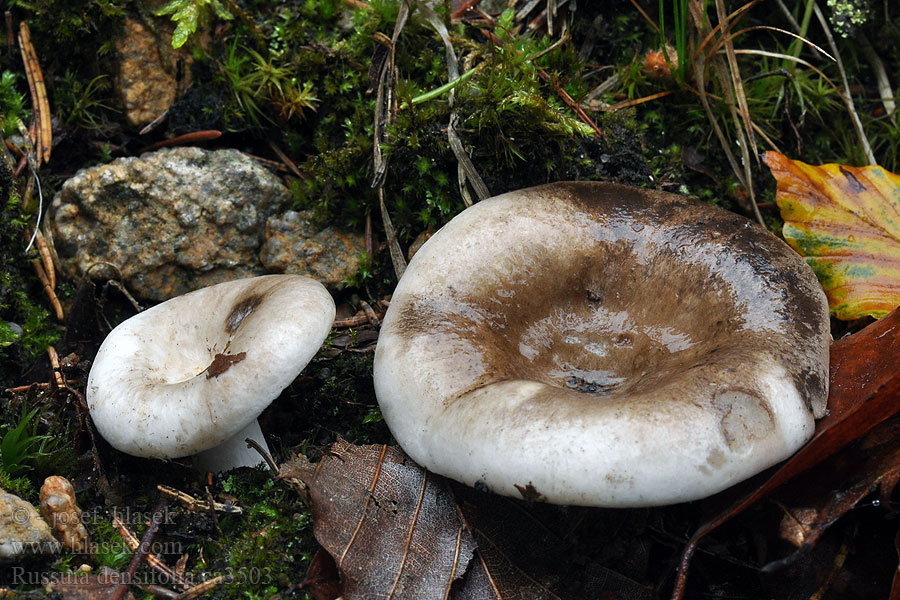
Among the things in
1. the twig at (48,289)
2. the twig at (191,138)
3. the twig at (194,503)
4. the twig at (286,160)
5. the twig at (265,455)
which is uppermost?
the twig at (191,138)

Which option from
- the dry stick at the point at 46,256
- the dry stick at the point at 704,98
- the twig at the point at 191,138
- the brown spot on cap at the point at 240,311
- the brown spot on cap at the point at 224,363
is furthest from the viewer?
the twig at the point at 191,138

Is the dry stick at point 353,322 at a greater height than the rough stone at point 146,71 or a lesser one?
lesser

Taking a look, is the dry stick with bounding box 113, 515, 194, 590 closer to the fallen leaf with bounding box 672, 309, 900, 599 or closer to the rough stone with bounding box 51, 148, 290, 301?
the rough stone with bounding box 51, 148, 290, 301

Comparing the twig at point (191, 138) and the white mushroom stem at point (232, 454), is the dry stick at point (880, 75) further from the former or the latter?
the white mushroom stem at point (232, 454)

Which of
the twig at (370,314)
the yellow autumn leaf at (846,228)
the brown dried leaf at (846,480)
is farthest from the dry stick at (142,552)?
the yellow autumn leaf at (846,228)

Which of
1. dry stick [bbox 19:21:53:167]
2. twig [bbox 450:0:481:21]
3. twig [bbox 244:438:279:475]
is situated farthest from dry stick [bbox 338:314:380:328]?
dry stick [bbox 19:21:53:167]

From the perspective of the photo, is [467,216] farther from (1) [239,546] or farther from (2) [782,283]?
(1) [239,546]

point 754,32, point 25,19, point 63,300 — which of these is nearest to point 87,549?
point 63,300
